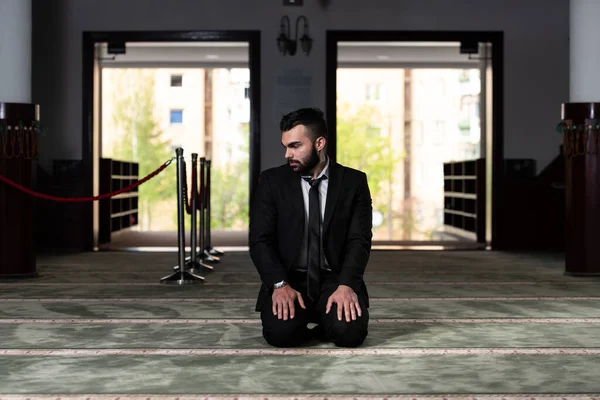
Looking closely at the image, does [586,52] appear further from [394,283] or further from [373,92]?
[373,92]

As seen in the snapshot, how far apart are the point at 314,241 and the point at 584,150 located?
3771 millimetres

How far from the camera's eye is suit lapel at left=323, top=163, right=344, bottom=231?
4004mm

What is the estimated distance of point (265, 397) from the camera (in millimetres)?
3006

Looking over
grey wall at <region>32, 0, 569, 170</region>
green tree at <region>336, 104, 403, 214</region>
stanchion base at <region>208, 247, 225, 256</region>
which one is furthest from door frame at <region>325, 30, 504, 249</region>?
green tree at <region>336, 104, 403, 214</region>

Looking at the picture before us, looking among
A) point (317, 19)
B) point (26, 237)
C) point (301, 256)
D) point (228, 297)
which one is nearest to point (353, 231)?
point (301, 256)

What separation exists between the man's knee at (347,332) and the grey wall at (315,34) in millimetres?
5957

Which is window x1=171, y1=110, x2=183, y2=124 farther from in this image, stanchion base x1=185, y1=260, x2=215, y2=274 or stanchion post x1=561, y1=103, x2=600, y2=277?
stanchion post x1=561, y1=103, x2=600, y2=277

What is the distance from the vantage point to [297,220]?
4012mm

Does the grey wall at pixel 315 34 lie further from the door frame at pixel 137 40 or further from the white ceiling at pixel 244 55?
the white ceiling at pixel 244 55

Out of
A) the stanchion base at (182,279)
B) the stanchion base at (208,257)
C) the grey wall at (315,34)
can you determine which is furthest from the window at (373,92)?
the stanchion base at (182,279)

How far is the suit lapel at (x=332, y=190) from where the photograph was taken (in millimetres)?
4004

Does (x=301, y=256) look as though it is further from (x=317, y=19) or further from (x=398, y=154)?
(x=398, y=154)

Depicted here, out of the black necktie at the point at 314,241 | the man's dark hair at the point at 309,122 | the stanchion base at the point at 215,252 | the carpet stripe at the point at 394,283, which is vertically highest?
the man's dark hair at the point at 309,122

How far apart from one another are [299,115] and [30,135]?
362 cm
